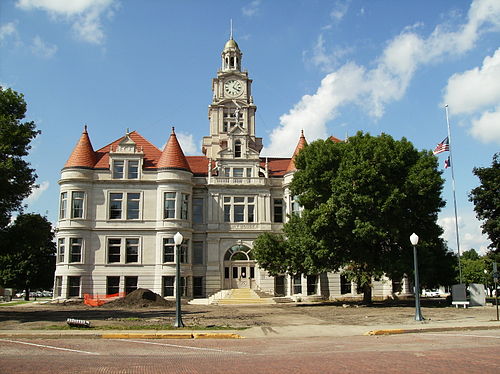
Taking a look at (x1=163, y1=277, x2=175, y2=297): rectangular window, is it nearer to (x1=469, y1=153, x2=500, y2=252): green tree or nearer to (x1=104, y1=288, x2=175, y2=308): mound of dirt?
(x1=104, y1=288, x2=175, y2=308): mound of dirt

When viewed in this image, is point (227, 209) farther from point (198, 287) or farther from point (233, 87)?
point (233, 87)

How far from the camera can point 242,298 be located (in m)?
45.8

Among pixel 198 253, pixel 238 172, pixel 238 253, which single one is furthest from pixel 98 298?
pixel 238 172

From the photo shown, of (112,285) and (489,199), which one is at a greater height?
(489,199)

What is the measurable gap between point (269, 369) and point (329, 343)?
233 inches

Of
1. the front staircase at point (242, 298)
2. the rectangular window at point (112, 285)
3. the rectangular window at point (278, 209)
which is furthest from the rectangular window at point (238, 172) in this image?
the rectangular window at point (112, 285)

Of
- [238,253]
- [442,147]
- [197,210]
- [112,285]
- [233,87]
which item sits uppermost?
[233,87]

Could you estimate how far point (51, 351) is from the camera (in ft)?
47.1

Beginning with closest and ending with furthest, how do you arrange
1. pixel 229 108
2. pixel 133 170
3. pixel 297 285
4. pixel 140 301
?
pixel 140 301
pixel 297 285
pixel 133 170
pixel 229 108

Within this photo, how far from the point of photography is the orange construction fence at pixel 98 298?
142 feet

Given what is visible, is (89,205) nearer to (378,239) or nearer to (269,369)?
(378,239)

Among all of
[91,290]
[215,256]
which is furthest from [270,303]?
[91,290]

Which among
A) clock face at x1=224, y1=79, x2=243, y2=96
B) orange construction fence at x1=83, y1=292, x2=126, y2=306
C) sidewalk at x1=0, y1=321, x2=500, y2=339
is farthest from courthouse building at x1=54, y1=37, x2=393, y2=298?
sidewalk at x1=0, y1=321, x2=500, y2=339

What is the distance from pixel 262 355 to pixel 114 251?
38781 millimetres
